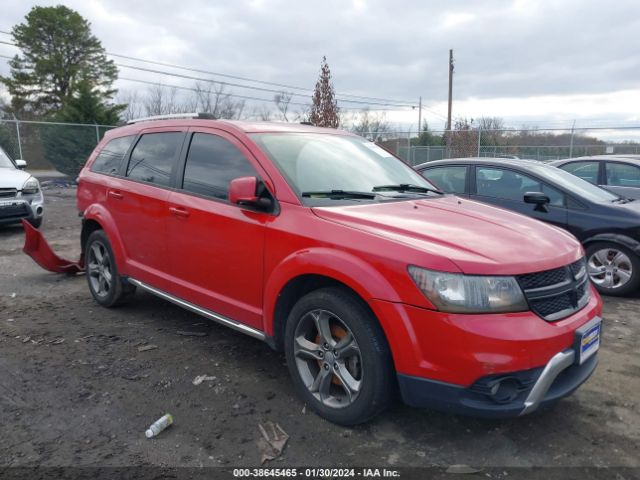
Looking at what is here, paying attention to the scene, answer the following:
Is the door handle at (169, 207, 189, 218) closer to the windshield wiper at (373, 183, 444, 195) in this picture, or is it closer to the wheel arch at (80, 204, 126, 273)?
the wheel arch at (80, 204, 126, 273)

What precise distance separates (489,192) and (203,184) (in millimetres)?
4096

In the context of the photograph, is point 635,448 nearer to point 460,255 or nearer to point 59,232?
point 460,255

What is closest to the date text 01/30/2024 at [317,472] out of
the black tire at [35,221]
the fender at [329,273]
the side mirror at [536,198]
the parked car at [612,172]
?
the fender at [329,273]

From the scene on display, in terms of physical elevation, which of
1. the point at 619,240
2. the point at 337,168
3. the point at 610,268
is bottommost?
the point at 610,268

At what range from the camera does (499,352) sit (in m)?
2.40

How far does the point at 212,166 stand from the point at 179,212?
0.44 meters

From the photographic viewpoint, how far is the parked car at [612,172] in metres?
8.20

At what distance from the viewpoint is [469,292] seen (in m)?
2.47

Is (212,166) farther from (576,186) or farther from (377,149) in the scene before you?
(576,186)

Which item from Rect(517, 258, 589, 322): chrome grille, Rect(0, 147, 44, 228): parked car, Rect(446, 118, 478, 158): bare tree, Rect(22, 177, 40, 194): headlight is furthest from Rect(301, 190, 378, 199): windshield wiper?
Rect(446, 118, 478, 158): bare tree

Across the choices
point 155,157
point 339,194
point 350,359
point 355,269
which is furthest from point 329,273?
point 155,157

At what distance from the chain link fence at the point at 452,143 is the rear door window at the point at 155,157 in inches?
518

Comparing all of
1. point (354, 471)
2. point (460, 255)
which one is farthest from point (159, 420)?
point (460, 255)

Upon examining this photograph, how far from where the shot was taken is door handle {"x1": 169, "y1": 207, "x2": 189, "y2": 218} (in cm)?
384
